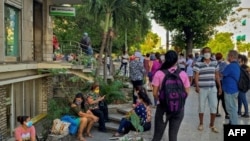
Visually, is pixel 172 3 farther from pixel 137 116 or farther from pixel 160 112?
pixel 160 112

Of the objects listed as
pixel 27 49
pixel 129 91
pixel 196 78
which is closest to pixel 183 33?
pixel 129 91

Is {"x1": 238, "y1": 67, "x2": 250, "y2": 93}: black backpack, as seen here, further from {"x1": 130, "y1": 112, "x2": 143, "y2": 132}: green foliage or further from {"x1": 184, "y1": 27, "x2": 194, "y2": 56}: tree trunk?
{"x1": 184, "y1": 27, "x2": 194, "y2": 56}: tree trunk

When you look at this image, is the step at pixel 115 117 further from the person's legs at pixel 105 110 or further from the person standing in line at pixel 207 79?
the person standing in line at pixel 207 79

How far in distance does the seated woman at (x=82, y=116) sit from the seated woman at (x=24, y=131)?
1.59 m

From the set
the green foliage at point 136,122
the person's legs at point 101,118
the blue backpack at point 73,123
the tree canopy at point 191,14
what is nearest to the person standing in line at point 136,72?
the person's legs at point 101,118

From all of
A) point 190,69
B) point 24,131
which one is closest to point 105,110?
Answer: point 24,131

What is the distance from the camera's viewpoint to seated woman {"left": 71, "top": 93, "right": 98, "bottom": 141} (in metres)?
9.90

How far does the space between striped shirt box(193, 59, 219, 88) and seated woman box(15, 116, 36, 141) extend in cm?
378

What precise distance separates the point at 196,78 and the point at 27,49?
7067mm

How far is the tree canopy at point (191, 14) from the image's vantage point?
2469cm

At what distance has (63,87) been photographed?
15.3 meters

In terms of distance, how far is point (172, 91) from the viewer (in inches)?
234

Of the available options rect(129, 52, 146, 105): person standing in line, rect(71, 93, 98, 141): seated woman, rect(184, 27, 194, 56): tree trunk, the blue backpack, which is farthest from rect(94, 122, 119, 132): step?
rect(184, 27, 194, 56): tree trunk

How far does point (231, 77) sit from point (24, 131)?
454 cm
